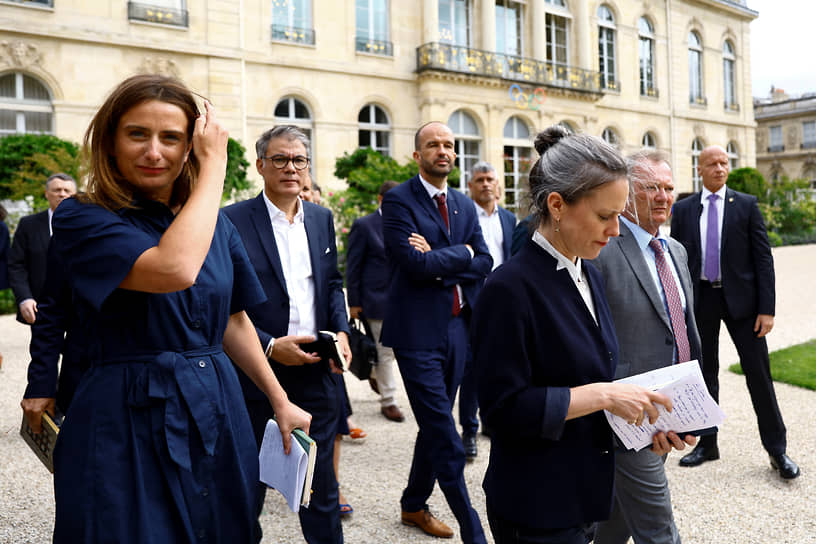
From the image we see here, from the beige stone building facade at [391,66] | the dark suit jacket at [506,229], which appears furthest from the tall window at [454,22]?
the dark suit jacket at [506,229]

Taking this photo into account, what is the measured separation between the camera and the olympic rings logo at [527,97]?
74.7 feet

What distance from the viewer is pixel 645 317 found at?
2.55 m

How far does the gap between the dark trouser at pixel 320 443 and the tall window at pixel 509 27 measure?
2223 cm

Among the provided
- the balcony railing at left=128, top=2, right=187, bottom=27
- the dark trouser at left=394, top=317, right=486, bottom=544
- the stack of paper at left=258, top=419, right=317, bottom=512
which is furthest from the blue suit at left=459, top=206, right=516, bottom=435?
the balcony railing at left=128, top=2, right=187, bottom=27

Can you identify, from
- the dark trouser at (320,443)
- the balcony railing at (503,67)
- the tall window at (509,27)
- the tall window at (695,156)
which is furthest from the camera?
the tall window at (695,156)

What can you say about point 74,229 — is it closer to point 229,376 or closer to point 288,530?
point 229,376

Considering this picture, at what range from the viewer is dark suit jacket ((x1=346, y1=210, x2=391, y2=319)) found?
5.72 metres

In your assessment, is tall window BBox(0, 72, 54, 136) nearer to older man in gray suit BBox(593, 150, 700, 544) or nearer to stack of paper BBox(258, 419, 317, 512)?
stack of paper BBox(258, 419, 317, 512)

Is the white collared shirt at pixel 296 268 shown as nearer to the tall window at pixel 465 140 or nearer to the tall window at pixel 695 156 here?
the tall window at pixel 465 140

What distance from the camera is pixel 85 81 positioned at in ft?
52.8

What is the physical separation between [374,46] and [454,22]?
3.64 metres

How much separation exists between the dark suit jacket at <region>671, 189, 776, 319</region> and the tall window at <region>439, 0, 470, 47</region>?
18642 mm

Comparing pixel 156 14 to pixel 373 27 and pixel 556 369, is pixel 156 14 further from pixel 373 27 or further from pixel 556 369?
pixel 556 369

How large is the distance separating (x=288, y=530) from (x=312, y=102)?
56.7 ft
